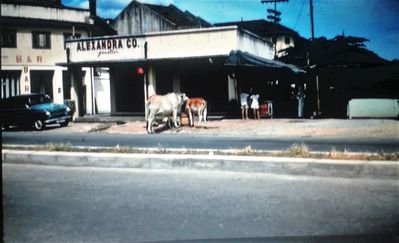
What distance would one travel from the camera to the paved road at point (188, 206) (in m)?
4.30

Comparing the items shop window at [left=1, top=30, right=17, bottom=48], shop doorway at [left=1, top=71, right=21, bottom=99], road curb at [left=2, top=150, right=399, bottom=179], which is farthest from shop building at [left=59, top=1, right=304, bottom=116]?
shop doorway at [left=1, top=71, right=21, bottom=99]

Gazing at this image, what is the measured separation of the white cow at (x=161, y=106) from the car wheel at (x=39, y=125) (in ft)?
12.1

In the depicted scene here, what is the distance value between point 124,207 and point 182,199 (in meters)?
0.78

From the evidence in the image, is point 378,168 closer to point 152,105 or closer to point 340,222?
point 340,222

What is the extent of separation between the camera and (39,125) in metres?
15.4

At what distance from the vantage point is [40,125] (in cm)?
1549

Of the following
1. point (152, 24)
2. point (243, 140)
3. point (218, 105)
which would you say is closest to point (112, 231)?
point (243, 140)

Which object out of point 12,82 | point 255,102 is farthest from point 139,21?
point 12,82

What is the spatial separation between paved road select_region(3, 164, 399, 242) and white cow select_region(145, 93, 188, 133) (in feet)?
27.1

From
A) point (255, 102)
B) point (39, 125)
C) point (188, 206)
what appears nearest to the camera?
point (188, 206)

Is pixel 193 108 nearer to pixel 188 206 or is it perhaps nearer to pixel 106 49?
pixel 106 49

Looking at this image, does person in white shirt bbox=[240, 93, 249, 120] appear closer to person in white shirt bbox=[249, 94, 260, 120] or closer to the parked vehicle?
person in white shirt bbox=[249, 94, 260, 120]

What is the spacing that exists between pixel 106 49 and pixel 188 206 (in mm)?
18964

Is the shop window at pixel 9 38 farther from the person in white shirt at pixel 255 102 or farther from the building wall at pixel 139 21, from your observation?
the building wall at pixel 139 21
